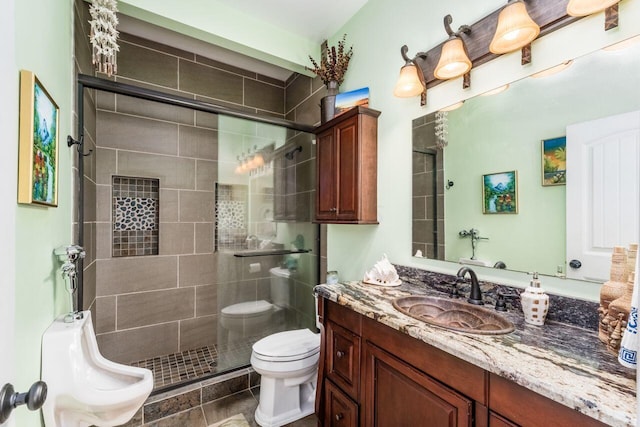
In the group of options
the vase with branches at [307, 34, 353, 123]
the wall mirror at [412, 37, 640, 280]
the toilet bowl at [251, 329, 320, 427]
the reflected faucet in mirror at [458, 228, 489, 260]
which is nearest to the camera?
the wall mirror at [412, 37, 640, 280]

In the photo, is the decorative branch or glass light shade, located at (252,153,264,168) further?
glass light shade, located at (252,153,264,168)

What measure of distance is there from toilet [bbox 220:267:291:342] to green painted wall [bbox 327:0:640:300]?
0.48 m

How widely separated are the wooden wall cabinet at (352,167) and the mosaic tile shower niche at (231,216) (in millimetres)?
719

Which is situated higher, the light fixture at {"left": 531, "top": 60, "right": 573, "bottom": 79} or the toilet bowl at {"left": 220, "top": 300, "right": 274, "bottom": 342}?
the light fixture at {"left": 531, "top": 60, "right": 573, "bottom": 79}

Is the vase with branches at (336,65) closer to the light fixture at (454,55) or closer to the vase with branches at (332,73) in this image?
the vase with branches at (332,73)

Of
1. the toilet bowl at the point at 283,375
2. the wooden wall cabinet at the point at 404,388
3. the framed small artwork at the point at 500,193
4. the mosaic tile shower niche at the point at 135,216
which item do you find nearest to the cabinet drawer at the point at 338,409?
the wooden wall cabinet at the point at 404,388

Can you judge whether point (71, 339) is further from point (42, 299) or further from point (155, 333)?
point (155, 333)

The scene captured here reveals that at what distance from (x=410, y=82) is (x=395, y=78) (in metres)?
0.29

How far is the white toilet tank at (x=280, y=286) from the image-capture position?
251 cm

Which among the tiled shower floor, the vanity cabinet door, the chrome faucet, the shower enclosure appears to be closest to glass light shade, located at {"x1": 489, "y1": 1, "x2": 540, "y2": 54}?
the chrome faucet

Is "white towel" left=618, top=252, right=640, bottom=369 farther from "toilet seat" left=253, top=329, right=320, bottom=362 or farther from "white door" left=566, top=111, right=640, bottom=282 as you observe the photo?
"toilet seat" left=253, top=329, right=320, bottom=362

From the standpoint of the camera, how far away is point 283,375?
5.96ft

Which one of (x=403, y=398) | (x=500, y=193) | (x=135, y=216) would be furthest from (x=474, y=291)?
(x=135, y=216)

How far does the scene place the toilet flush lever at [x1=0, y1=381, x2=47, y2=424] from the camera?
1.74 feet
